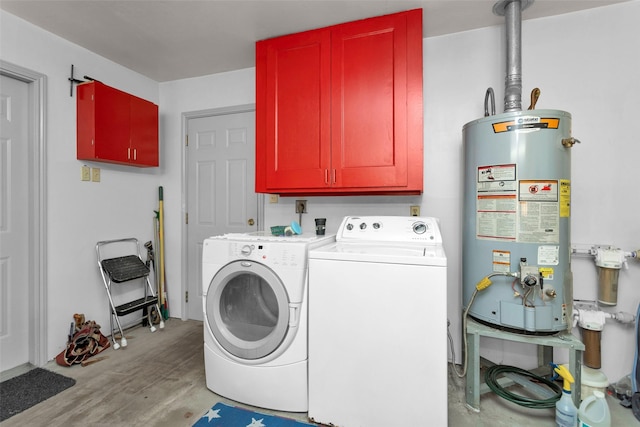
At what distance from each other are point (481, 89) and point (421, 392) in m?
1.96

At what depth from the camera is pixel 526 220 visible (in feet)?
5.25

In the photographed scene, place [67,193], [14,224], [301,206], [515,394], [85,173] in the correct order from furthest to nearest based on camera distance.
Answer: [301,206], [85,173], [67,193], [14,224], [515,394]

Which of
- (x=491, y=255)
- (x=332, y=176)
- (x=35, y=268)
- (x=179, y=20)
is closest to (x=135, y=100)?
(x=179, y=20)

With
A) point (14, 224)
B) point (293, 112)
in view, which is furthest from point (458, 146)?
point (14, 224)

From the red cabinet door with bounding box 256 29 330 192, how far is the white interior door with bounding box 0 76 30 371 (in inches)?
65.0

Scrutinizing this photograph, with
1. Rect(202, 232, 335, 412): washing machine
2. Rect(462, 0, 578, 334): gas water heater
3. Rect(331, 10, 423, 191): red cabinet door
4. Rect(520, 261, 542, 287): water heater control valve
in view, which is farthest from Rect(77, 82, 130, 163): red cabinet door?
Rect(520, 261, 542, 287): water heater control valve

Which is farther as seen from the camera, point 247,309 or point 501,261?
point 247,309

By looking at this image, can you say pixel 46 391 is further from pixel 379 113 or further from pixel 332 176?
pixel 379 113

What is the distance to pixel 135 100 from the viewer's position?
268cm

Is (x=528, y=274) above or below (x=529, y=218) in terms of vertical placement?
below

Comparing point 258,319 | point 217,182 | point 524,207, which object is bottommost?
point 258,319

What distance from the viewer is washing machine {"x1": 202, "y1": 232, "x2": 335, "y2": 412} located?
165cm

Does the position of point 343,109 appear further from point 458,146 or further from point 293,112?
point 458,146

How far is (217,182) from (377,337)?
7.08 ft
